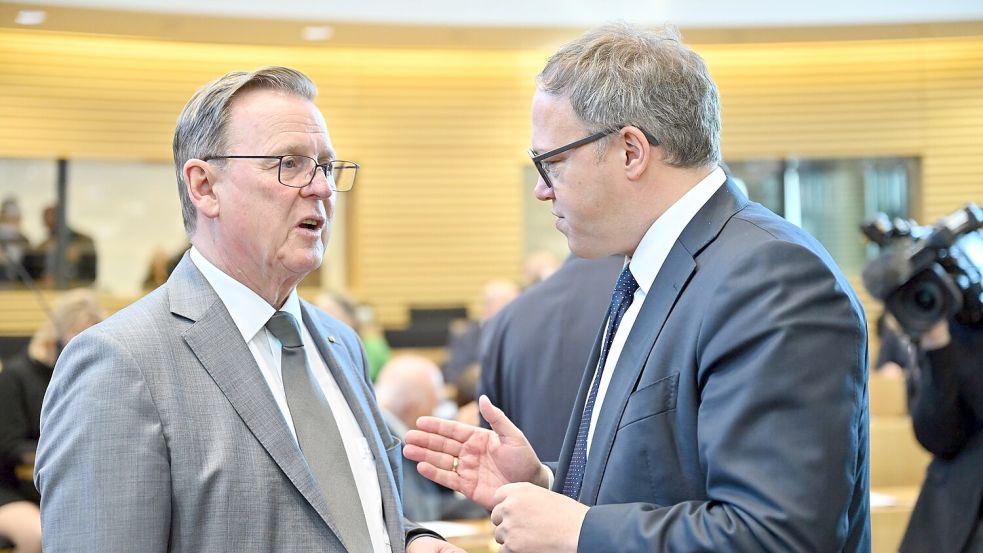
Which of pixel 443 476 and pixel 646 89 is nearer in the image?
pixel 646 89

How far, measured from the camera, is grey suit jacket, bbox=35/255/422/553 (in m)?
1.59

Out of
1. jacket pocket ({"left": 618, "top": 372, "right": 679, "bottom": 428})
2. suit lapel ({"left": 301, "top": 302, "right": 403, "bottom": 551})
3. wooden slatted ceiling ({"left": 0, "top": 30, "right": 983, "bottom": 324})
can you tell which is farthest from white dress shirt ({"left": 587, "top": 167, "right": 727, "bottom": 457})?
wooden slatted ceiling ({"left": 0, "top": 30, "right": 983, "bottom": 324})

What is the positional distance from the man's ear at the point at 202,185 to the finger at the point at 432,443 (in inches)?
23.0

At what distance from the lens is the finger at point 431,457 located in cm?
200

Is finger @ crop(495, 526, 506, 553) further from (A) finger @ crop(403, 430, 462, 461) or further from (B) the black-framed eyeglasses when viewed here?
(B) the black-framed eyeglasses

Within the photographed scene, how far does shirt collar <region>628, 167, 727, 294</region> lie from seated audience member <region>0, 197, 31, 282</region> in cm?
1018

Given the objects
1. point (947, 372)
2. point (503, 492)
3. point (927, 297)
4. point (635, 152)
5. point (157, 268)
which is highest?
point (635, 152)

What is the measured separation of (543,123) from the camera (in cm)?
186

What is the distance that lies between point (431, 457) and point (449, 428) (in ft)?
0.22

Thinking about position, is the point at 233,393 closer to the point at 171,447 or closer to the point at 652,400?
the point at 171,447

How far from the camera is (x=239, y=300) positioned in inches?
75.4

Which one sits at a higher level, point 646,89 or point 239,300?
point 646,89

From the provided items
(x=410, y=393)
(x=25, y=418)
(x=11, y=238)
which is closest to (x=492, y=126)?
(x=11, y=238)

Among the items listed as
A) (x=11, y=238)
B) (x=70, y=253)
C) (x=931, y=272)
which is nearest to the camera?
(x=931, y=272)
